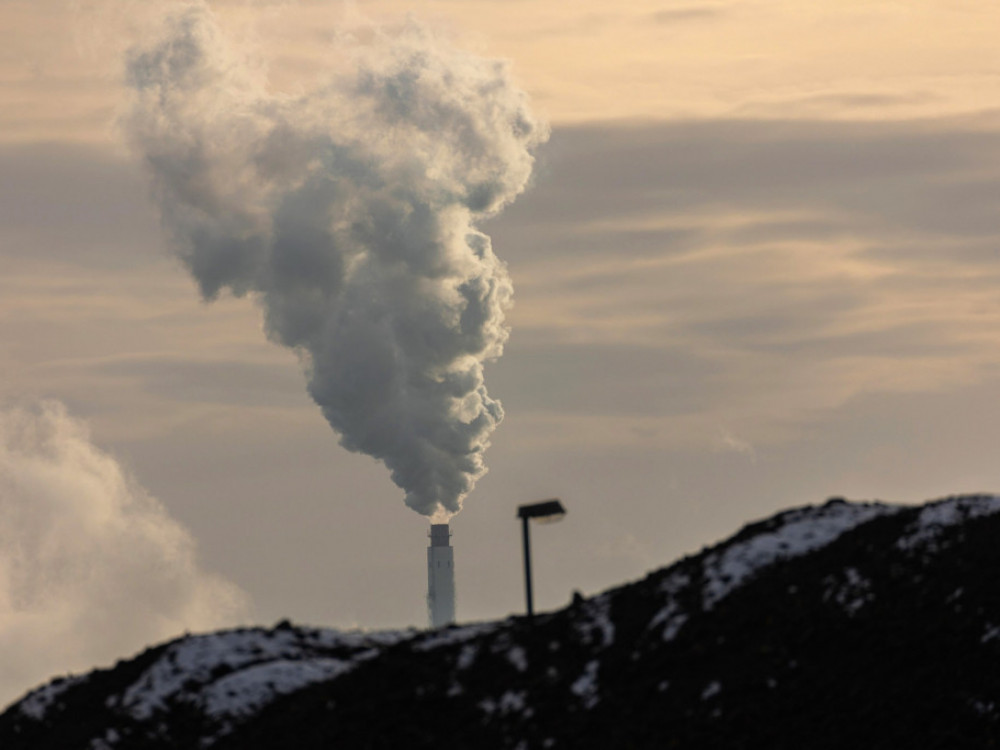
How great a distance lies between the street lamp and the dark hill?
6.71ft

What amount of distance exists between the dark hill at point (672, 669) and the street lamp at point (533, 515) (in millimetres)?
2045

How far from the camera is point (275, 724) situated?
3369cm

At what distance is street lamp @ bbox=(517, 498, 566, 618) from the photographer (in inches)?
1591

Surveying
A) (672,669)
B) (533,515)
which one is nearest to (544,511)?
(533,515)

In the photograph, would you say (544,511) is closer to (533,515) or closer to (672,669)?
(533,515)

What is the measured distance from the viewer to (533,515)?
4088cm

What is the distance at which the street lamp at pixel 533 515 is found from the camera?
40406 mm

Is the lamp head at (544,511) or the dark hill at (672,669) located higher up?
the lamp head at (544,511)

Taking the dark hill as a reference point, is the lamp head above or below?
above

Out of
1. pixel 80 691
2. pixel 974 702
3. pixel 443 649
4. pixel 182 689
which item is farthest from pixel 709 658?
pixel 80 691

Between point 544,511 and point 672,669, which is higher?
point 544,511

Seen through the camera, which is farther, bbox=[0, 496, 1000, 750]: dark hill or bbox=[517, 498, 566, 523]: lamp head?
bbox=[517, 498, 566, 523]: lamp head

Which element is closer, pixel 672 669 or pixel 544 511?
pixel 672 669

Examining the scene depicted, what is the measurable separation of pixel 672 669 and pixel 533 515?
10398 millimetres
